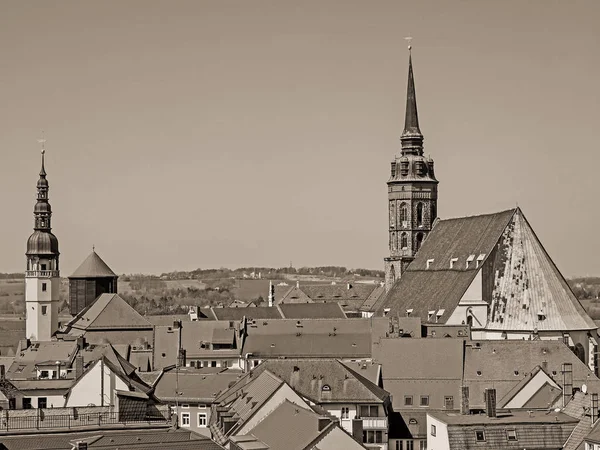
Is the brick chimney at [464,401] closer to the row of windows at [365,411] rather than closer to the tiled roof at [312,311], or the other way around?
the row of windows at [365,411]

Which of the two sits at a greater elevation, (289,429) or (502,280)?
(502,280)

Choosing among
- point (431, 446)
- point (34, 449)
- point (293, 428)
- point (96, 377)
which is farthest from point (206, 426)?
point (34, 449)

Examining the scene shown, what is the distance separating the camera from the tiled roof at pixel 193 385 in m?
85.7

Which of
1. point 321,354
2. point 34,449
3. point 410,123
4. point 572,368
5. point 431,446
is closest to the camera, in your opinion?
point 34,449

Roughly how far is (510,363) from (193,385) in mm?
22812

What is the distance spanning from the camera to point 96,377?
79.8m

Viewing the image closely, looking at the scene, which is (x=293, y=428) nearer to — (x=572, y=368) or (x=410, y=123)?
(x=572, y=368)

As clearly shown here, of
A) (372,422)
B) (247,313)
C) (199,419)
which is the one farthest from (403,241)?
(372,422)

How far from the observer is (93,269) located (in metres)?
151

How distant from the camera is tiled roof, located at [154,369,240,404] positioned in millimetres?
85688

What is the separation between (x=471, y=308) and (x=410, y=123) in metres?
37.2

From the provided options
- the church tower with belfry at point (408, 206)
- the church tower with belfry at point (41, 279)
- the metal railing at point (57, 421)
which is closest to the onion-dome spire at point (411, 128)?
the church tower with belfry at point (408, 206)

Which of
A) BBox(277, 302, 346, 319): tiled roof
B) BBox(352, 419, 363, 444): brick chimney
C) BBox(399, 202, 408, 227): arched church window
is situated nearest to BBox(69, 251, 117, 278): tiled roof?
BBox(277, 302, 346, 319): tiled roof

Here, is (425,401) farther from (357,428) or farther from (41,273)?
(41,273)
